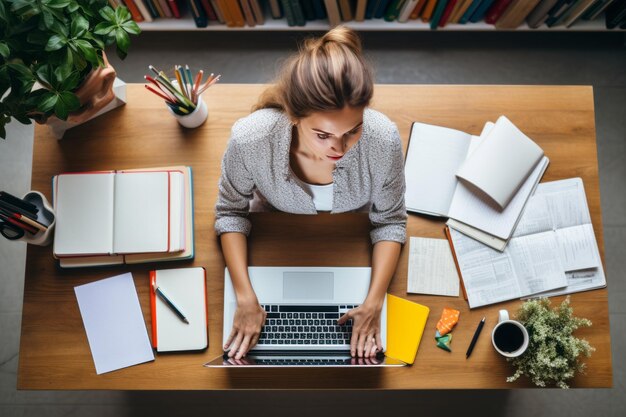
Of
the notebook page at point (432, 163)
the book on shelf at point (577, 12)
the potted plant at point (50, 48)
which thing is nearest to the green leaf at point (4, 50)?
the potted plant at point (50, 48)

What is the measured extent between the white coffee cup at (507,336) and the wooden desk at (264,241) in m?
0.04

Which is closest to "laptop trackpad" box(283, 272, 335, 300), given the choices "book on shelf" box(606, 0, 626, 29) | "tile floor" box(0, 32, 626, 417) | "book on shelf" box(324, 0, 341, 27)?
"tile floor" box(0, 32, 626, 417)

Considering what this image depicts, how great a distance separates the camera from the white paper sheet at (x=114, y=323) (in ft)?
4.27

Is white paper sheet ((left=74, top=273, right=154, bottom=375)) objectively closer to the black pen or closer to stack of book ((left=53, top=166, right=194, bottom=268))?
stack of book ((left=53, top=166, right=194, bottom=268))

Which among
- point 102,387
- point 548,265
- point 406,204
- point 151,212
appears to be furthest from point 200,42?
point 548,265

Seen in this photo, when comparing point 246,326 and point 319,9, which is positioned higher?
point 319,9

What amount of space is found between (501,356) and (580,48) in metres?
1.80

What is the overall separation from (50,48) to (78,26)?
87 mm

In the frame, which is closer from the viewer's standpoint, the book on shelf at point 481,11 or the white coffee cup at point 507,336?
the white coffee cup at point 507,336

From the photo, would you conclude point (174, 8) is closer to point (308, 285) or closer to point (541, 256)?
point (308, 285)

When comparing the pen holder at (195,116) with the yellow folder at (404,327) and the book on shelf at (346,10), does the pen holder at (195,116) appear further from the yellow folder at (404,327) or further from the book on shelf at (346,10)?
the book on shelf at (346,10)

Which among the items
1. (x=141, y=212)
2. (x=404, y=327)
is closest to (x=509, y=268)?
(x=404, y=327)

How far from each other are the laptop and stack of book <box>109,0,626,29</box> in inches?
50.3

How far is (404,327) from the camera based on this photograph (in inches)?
52.0
